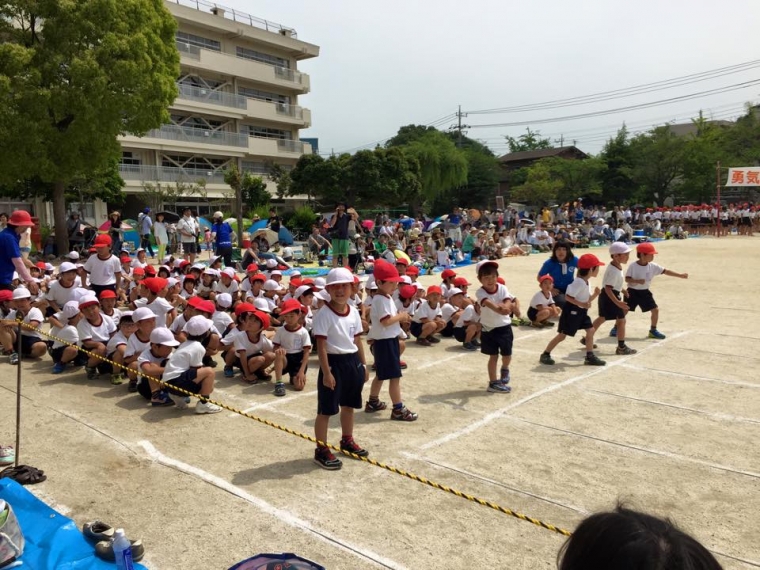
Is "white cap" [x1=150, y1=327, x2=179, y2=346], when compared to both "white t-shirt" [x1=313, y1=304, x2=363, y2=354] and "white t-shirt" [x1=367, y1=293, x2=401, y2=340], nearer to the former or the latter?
"white t-shirt" [x1=367, y1=293, x2=401, y2=340]

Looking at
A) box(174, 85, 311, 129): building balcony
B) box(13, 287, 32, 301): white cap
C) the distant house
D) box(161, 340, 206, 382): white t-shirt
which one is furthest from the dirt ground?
the distant house

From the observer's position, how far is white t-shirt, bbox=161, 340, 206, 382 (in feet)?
20.3

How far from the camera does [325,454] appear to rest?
488 centimetres

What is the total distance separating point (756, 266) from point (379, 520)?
736 inches

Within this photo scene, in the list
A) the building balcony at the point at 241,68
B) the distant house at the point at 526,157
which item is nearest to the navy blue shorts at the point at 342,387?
the building balcony at the point at 241,68

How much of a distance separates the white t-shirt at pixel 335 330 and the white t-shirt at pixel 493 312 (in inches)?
90.6

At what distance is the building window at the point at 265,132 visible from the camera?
148 feet

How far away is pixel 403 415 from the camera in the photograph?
5.99 meters

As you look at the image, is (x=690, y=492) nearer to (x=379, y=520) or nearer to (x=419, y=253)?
(x=379, y=520)

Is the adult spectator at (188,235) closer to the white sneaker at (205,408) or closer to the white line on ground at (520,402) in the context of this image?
the white sneaker at (205,408)

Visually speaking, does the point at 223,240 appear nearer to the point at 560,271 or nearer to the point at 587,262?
the point at 560,271

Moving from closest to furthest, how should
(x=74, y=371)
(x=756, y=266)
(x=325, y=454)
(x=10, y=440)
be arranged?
(x=325, y=454) → (x=10, y=440) → (x=74, y=371) → (x=756, y=266)

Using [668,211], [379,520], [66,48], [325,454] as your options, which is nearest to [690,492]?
[379,520]

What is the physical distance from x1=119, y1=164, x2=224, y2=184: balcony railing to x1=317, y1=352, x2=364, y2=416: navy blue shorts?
3566 cm
